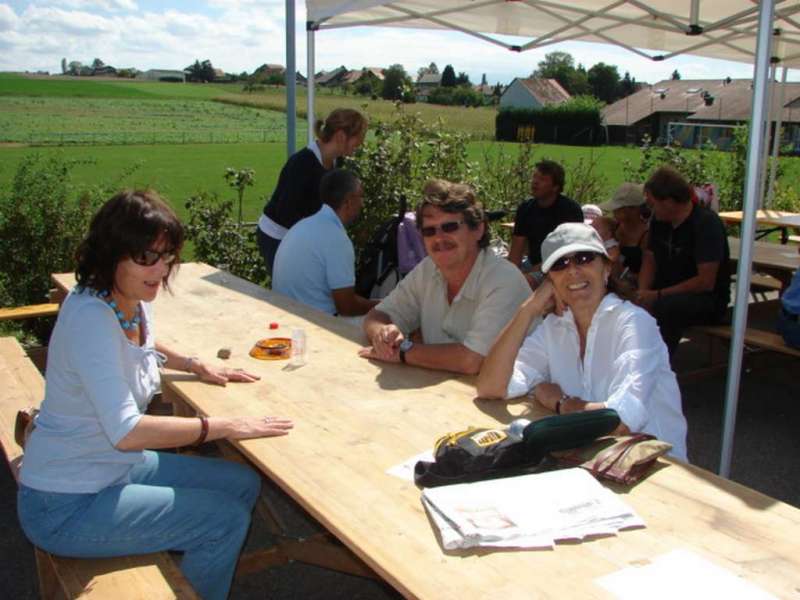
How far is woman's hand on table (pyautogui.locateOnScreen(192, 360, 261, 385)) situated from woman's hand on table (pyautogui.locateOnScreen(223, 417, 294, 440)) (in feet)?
1.50

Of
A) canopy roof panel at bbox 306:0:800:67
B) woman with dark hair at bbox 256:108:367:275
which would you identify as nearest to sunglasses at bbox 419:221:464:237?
woman with dark hair at bbox 256:108:367:275

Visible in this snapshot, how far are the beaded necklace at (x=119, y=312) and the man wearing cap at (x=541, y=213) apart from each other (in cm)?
392

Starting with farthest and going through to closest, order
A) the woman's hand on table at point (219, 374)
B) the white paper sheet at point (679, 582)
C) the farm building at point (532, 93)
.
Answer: the farm building at point (532, 93), the woman's hand on table at point (219, 374), the white paper sheet at point (679, 582)

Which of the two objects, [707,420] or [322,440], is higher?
[322,440]

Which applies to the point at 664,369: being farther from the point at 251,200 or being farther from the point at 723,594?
the point at 251,200

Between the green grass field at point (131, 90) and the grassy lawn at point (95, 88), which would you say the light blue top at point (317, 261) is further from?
the grassy lawn at point (95, 88)

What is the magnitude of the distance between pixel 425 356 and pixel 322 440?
0.78m

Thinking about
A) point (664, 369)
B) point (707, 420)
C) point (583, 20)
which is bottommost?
point (707, 420)

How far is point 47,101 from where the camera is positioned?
159 ft

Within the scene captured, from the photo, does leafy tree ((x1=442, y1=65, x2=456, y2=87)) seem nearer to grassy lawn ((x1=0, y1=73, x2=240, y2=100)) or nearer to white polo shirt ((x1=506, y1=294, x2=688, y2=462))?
grassy lawn ((x1=0, y1=73, x2=240, y2=100))

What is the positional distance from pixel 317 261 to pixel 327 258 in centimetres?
6

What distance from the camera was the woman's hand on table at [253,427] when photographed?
223cm

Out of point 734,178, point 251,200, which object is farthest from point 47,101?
point 734,178

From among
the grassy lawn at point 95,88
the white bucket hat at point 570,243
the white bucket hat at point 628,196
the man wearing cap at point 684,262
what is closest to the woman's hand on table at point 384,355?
the white bucket hat at point 570,243
